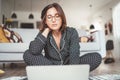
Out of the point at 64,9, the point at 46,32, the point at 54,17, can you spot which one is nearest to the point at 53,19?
the point at 54,17

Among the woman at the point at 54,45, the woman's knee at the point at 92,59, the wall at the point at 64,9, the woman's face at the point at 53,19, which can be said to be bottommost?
the woman's knee at the point at 92,59

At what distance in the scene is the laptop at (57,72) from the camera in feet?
3.19

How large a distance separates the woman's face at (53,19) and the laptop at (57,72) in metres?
0.46

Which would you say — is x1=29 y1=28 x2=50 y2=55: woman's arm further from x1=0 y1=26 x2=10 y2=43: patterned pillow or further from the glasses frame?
x1=0 y1=26 x2=10 y2=43: patterned pillow

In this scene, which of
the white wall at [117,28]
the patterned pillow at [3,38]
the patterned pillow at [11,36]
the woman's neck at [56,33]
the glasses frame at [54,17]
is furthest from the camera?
the white wall at [117,28]

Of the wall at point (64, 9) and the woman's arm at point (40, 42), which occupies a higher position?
the wall at point (64, 9)

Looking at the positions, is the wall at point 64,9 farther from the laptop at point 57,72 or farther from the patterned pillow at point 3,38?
the laptop at point 57,72

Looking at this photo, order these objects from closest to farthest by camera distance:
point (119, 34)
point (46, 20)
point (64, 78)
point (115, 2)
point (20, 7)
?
point (64, 78), point (46, 20), point (119, 34), point (115, 2), point (20, 7)

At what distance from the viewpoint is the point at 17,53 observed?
3.29 meters

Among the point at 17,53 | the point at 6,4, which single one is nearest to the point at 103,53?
the point at 17,53

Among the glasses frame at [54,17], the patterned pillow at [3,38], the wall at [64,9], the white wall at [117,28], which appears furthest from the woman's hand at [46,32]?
the wall at [64,9]

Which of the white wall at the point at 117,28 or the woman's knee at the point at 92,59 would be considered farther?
the white wall at the point at 117,28

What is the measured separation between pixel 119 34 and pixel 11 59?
5330mm

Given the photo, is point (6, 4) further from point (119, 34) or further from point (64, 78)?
point (64, 78)
